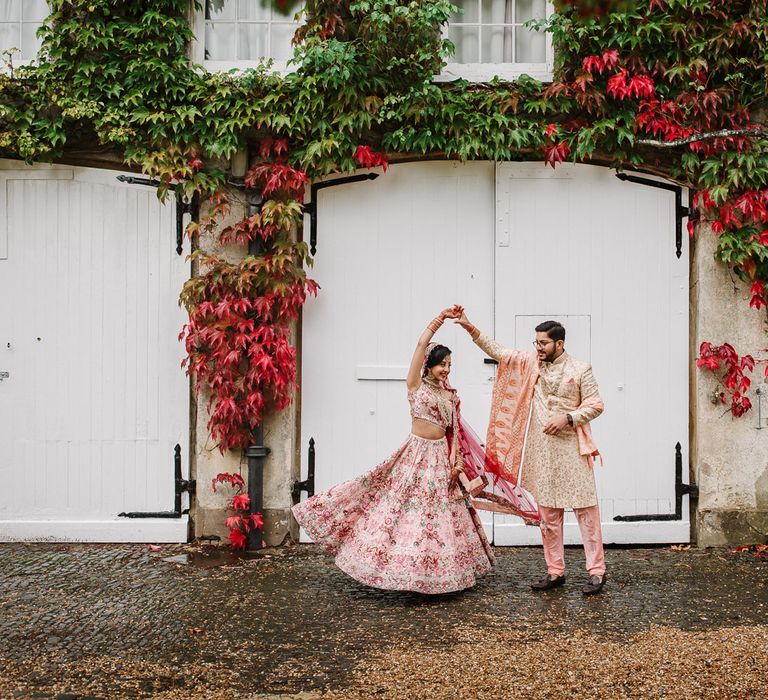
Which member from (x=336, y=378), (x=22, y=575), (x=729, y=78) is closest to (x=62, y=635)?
(x=22, y=575)

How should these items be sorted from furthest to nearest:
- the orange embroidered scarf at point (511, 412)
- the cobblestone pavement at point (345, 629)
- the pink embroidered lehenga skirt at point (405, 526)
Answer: the orange embroidered scarf at point (511, 412) < the pink embroidered lehenga skirt at point (405, 526) < the cobblestone pavement at point (345, 629)

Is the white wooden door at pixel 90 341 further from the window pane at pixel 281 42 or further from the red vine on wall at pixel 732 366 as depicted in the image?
the red vine on wall at pixel 732 366

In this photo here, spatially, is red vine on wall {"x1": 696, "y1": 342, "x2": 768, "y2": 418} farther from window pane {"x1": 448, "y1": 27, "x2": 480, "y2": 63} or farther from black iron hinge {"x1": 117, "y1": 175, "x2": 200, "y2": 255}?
black iron hinge {"x1": 117, "y1": 175, "x2": 200, "y2": 255}

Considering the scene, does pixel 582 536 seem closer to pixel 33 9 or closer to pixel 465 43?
pixel 465 43

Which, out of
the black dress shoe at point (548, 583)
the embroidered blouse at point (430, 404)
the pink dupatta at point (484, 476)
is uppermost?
the embroidered blouse at point (430, 404)

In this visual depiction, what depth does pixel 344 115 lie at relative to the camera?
650 centimetres

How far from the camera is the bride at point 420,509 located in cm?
526

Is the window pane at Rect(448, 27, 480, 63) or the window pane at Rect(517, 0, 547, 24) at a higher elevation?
the window pane at Rect(517, 0, 547, 24)

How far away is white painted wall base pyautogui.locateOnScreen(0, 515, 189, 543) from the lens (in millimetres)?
6836

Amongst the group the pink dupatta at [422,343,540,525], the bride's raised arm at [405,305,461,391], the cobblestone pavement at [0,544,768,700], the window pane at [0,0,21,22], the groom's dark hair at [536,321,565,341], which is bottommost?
the cobblestone pavement at [0,544,768,700]

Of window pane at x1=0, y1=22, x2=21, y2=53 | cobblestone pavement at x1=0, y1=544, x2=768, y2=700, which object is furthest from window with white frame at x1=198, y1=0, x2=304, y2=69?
cobblestone pavement at x1=0, y1=544, x2=768, y2=700

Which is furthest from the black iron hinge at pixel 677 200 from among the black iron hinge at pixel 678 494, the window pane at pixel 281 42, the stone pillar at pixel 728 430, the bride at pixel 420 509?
the window pane at pixel 281 42

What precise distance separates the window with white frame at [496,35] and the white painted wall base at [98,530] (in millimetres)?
4218

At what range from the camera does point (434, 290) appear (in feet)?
22.6
